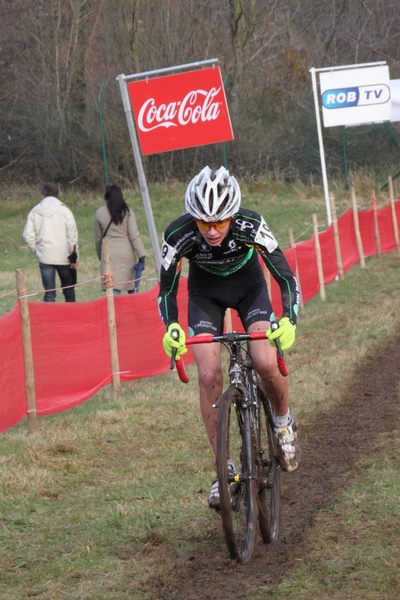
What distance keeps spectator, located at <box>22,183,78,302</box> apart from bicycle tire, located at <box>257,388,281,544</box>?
7.46 meters

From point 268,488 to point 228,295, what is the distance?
3.71 feet

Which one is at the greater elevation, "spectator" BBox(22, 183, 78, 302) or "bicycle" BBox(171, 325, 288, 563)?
"spectator" BBox(22, 183, 78, 302)

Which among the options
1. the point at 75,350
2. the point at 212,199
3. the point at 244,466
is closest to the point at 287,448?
the point at 244,466

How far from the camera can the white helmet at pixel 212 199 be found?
4.79 m

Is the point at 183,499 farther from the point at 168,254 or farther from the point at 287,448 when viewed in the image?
the point at 168,254

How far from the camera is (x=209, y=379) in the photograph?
4.93 m

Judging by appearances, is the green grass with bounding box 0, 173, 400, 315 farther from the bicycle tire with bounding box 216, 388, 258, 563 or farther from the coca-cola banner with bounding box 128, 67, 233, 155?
the bicycle tire with bounding box 216, 388, 258, 563

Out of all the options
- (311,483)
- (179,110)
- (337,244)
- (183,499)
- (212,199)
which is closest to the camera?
(212,199)

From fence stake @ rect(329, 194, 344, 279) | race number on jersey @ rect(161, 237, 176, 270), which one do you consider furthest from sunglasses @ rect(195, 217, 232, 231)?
fence stake @ rect(329, 194, 344, 279)

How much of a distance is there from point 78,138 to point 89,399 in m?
18.6

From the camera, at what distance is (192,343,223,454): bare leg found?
Answer: 194 inches

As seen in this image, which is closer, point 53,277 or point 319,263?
point 53,277

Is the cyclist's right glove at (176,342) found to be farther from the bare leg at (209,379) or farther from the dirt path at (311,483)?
the dirt path at (311,483)

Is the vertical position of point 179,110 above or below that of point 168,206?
above
